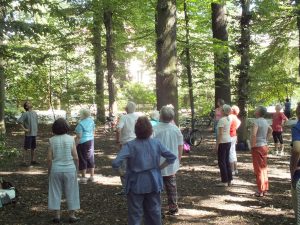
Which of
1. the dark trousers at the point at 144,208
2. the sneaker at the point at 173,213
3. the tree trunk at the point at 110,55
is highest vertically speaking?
the tree trunk at the point at 110,55

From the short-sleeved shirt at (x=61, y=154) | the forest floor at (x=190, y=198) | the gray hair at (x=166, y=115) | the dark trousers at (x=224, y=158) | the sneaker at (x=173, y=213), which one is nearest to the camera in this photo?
the short-sleeved shirt at (x=61, y=154)

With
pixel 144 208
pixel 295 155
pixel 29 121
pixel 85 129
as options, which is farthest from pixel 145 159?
pixel 29 121

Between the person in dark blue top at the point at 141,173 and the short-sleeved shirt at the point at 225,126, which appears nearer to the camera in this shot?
the person in dark blue top at the point at 141,173

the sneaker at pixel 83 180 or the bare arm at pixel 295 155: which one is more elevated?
the bare arm at pixel 295 155

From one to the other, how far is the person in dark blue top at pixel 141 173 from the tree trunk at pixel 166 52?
5.14 metres

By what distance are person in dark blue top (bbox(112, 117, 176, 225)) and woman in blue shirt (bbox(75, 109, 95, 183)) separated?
430cm

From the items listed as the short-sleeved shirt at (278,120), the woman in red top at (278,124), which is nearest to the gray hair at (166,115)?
the woman in red top at (278,124)

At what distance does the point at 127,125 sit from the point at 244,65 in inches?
316

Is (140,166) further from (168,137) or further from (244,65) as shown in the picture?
(244,65)

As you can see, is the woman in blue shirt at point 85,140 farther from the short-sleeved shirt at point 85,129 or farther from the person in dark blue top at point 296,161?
the person in dark blue top at point 296,161

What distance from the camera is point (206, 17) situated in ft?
66.0

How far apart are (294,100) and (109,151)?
30.3 m

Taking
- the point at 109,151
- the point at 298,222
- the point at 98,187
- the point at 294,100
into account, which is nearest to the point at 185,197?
the point at 98,187

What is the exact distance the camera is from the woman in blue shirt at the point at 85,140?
933 cm
